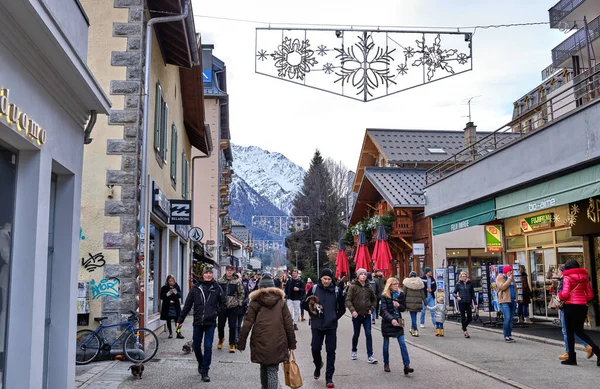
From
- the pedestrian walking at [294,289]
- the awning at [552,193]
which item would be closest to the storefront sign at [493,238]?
the awning at [552,193]

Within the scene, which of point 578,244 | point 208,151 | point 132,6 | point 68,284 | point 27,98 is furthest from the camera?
point 208,151

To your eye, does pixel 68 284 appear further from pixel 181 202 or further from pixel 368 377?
pixel 181 202

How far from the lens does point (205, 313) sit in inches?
400

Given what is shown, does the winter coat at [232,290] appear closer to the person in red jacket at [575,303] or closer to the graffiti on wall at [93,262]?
the graffiti on wall at [93,262]

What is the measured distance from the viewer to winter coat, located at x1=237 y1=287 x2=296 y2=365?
290 inches

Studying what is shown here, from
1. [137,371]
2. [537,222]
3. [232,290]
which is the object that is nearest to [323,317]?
[137,371]

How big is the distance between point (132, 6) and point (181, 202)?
5777 mm

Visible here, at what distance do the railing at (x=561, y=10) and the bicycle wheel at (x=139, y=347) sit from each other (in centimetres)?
1918

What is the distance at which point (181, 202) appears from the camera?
17.0 m

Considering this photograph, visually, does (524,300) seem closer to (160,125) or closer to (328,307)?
(328,307)

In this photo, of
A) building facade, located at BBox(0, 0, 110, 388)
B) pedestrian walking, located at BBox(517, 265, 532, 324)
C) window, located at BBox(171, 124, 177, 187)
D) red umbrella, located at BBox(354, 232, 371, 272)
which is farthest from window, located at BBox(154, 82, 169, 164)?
red umbrella, located at BBox(354, 232, 371, 272)

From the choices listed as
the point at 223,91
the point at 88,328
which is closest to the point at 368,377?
the point at 88,328

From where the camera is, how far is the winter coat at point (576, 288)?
1059 centimetres

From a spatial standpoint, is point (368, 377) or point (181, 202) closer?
point (368, 377)
